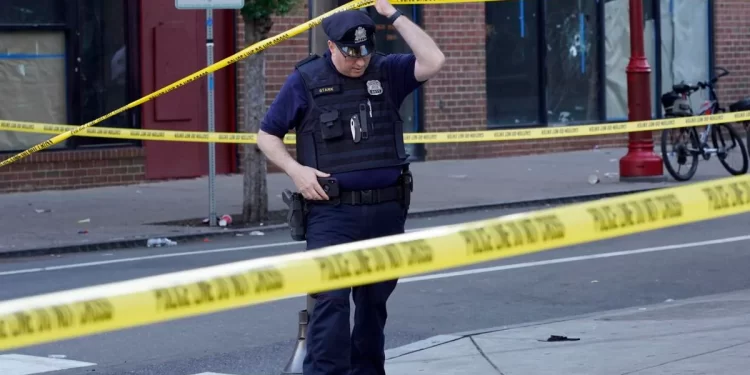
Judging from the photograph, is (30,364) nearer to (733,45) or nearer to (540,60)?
(540,60)

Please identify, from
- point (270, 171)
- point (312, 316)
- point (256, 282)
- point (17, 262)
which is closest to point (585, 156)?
point (270, 171)

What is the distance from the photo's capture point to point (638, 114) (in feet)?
59.1

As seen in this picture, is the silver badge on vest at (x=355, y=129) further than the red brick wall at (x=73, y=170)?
No

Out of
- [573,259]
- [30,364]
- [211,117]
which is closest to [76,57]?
[211,117]

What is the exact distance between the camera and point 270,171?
19438mm

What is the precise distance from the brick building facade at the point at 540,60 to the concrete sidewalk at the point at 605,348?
37.6 feet

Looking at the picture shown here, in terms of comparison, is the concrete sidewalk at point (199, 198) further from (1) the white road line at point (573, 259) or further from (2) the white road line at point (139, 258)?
(1) the white road line at point (573, 259)

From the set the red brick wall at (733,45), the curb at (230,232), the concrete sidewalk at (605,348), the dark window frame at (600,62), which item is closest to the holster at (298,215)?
the concrete sidewalk at (605,348)

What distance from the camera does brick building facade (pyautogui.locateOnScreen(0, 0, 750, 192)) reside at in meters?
21.4

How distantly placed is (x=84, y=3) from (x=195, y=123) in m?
2.34

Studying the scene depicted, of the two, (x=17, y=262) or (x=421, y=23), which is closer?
(x=17, y=262)

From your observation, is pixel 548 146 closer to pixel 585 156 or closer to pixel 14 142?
pixel 585 156

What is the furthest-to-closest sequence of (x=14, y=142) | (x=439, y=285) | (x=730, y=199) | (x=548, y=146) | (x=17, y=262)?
(x=548, y=146)
(x=14, y=142)
(x=17, y=262)
(x=439, y=285)
(x=730, y=199)

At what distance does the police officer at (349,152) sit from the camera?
19.2 feet
